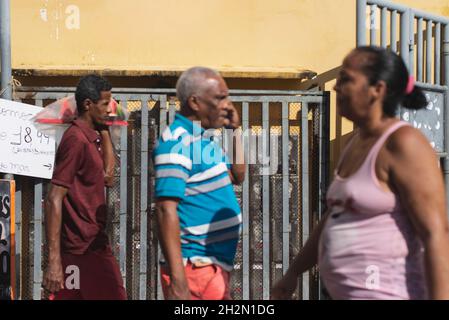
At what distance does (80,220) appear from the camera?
5586mm

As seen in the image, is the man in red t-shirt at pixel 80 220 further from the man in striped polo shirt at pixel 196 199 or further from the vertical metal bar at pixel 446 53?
the vertical metal bar at pixel 446 53

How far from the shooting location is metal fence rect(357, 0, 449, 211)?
7344mm

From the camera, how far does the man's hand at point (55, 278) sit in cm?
533

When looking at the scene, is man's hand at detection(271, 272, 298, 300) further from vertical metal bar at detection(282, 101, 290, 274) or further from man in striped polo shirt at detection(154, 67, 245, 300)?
vertical metal bar at detection(282, 101, 290, 274)

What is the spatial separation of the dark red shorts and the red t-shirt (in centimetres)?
5

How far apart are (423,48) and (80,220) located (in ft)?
11.4

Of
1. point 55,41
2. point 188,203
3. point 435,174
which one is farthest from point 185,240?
point 55,41

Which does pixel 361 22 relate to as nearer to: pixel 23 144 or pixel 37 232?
pixel 23 144

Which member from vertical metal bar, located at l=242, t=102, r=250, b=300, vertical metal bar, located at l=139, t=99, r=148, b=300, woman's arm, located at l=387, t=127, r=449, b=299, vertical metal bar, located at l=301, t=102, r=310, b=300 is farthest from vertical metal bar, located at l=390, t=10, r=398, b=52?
woman's arm, located at l=387, t=127, r=449, b=299

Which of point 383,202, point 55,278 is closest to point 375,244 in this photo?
point 383,202

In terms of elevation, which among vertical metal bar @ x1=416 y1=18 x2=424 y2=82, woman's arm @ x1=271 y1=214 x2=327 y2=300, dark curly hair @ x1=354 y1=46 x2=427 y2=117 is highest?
vertical metal bar @ x1=416 y1=18 x2=424 y2=82

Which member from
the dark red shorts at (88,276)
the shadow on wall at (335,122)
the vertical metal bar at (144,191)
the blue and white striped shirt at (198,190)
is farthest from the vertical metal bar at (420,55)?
the blue and white striped shirt at (198,190)
